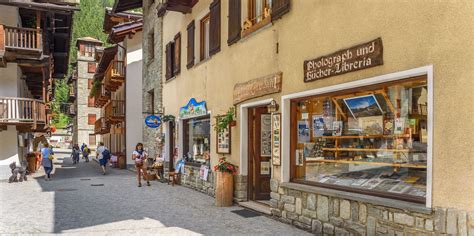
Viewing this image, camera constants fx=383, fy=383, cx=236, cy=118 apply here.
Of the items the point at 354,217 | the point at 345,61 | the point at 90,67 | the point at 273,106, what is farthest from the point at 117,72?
the point at 90,67

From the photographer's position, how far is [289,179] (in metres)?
7.56

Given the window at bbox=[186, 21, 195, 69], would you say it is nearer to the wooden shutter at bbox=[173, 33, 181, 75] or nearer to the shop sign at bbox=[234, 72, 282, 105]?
the wooden shutter at bbox=[173, 33, 181, 75]

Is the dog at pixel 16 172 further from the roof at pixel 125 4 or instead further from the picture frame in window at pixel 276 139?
the picture frame in window at pixel 276 139

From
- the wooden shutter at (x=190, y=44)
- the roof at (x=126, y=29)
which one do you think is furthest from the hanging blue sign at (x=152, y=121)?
the roof at (x=126, y=29)

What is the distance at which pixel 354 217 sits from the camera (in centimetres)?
575

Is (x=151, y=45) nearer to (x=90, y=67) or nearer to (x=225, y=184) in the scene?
(x=225, y=184)

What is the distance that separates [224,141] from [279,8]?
4002 mm

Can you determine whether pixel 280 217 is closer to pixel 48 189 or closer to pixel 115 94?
pixel 48 189

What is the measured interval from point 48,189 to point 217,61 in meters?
7.76

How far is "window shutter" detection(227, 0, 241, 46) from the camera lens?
9.45 meters

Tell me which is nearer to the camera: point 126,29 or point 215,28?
point 215,28

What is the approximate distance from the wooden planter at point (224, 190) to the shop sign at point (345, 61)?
363 centimetres

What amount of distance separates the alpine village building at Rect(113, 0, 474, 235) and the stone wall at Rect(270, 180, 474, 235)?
0.02 m

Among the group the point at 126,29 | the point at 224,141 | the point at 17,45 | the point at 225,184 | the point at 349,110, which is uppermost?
the point at 126,29
